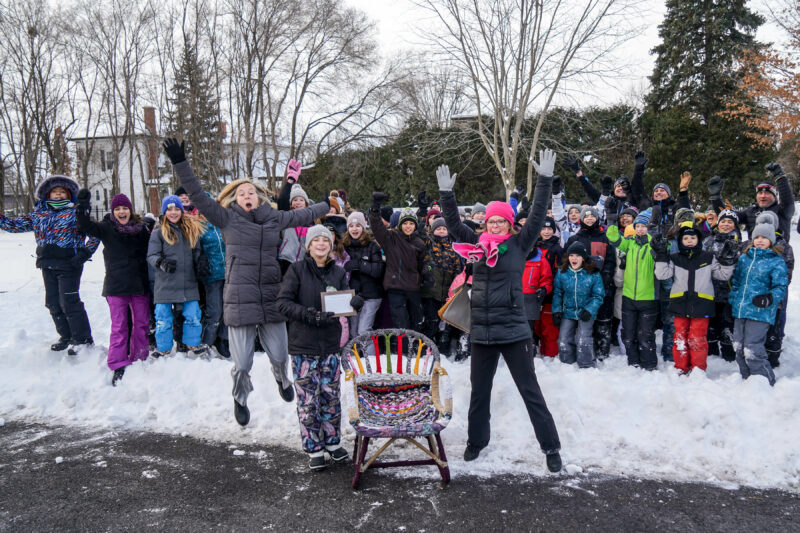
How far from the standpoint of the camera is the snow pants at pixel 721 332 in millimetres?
6023

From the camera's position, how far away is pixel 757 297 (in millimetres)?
5227

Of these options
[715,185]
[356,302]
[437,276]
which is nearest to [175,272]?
[356,302]

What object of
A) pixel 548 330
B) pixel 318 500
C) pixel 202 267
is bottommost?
pixel 318 500

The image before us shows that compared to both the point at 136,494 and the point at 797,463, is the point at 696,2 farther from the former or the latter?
the point at 136,494

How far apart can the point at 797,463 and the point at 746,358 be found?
173cm

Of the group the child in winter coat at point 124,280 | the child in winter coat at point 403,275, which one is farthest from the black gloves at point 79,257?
the child in winter coat at point 403,275

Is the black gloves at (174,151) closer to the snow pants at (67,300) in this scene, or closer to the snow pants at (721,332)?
the snow pants at (67,300)

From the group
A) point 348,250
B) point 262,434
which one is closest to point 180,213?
point 348,250

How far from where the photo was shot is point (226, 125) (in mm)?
17219

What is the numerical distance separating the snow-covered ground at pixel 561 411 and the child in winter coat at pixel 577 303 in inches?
11.4

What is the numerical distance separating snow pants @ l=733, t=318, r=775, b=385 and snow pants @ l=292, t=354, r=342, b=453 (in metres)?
4.22

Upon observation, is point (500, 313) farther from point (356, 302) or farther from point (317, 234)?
point (317, 234)

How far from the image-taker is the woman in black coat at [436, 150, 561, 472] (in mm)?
3926

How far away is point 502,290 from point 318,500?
1979 mm
